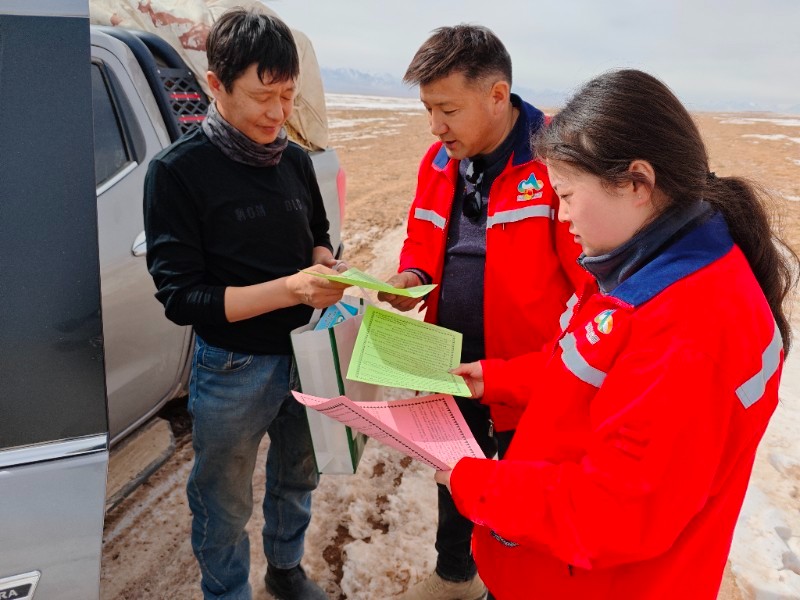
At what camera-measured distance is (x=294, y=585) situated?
224 centimetres

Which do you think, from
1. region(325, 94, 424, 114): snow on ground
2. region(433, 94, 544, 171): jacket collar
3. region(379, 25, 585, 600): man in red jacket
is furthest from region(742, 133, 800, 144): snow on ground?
region(379, 25, 585, 600): man in red jacket

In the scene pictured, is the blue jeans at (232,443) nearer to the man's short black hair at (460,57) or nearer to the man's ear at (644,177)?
the man's short black hair at (460,57)

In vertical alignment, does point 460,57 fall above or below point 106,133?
above

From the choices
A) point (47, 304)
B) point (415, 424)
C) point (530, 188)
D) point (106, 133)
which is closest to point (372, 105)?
point (106, 133)

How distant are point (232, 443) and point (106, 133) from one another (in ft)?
4.33

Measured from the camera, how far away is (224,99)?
5.55 ft

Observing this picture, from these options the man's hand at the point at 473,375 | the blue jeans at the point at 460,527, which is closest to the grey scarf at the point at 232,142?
the man's hand at the point at 473,375

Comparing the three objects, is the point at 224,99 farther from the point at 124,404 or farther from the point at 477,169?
the point at 124,404

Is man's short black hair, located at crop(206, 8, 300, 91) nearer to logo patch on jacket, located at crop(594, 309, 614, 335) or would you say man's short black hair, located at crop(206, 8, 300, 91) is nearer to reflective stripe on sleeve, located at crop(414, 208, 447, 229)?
reflective stripe on sleeve, located at crop(414, 208, 447, 229)

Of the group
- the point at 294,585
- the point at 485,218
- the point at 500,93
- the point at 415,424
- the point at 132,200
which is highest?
the point at 500,93

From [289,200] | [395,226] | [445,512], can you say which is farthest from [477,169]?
[395,226]

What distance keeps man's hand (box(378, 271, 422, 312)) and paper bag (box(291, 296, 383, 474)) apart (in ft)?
0.55

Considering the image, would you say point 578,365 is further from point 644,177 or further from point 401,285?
point 401,285

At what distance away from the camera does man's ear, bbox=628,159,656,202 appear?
1.03 m
